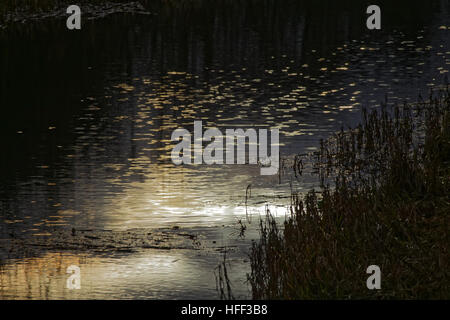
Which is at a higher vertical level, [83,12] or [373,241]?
[83,12]

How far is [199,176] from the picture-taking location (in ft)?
72.9

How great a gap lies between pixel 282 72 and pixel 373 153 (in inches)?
652

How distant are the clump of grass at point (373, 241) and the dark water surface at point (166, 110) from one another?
86cm

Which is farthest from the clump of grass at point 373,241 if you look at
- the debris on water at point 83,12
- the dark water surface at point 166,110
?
the debris on water at point 83,12

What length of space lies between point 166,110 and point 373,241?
1700 centimetres

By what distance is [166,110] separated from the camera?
31.3 metres

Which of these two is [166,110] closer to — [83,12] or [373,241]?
[373,241]

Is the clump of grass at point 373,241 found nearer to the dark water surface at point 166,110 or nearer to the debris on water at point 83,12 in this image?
the dark water surface at point 166,110

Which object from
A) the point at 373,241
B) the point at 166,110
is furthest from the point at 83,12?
the point at 373,241

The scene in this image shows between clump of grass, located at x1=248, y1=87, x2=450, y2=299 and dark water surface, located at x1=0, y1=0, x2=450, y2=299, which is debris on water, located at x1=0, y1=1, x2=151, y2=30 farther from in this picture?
clump of grass, located at x1=248, y1=87, x2=450, y2=299

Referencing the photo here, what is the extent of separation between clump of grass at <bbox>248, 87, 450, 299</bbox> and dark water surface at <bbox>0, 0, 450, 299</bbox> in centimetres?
86

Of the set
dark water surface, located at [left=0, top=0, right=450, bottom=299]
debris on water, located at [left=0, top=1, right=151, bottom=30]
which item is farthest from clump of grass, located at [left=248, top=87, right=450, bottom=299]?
debris on water, located at [left=0, top=1, right=151, bottom=30]

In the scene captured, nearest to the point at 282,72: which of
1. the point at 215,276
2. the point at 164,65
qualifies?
the point at 164,65

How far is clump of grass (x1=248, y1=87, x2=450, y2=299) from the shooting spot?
44.8 ft
